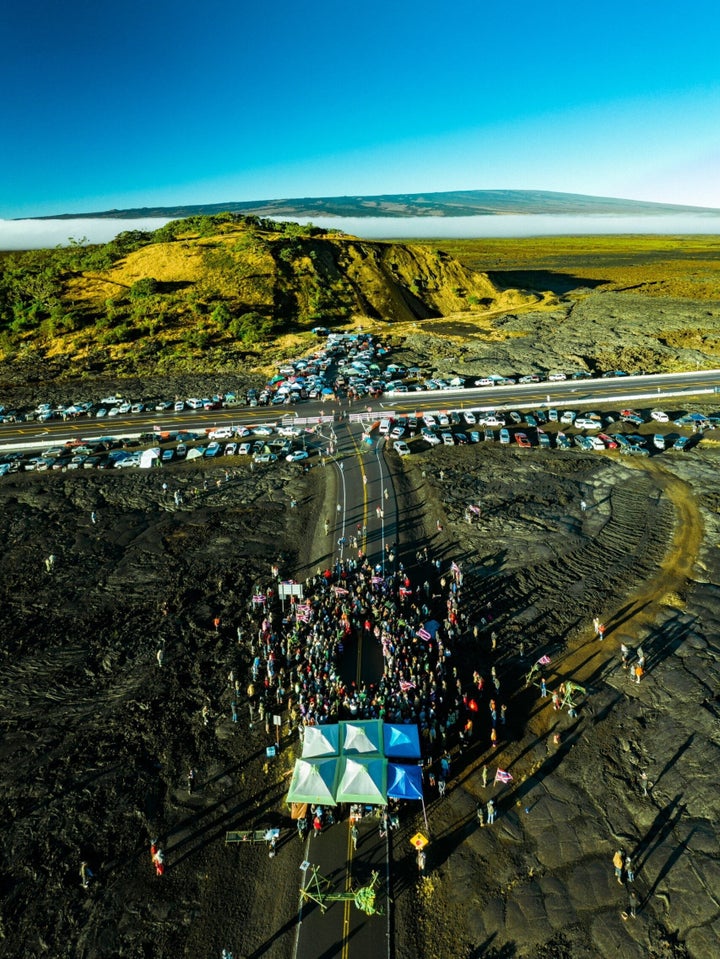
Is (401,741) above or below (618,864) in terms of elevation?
above

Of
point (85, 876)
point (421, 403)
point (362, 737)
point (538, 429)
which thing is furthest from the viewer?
point (421, 403)

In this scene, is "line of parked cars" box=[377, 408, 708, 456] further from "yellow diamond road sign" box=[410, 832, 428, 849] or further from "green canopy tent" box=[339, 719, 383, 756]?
"yellow diamond road sign" box=[410, 832, 428, 849]

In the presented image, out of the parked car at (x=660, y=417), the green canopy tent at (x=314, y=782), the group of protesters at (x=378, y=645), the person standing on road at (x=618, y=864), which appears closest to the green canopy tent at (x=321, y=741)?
the green canopy tent at (x=314, y=782)

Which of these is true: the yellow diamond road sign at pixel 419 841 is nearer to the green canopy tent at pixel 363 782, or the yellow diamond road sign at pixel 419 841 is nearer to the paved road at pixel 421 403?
the green canopy tent at pixel 363 782

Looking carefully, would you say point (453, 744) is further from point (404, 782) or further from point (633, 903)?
point (633, 903)

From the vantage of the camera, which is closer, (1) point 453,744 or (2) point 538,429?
(1) point 453,744

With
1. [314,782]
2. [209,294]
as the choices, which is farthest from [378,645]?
[209,294]

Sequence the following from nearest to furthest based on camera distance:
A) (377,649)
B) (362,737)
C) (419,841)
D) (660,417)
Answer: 1. (419,841)
2. (362,737)
3. (377,649)
4. (660,417)

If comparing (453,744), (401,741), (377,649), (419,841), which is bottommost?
(453,744)
